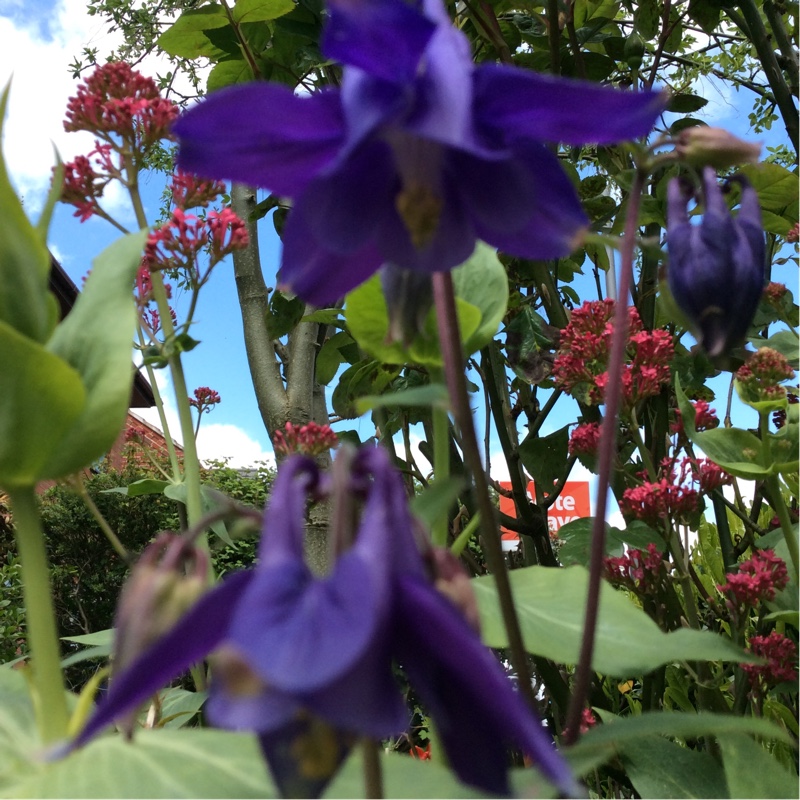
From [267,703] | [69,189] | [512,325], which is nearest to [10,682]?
[267,703]

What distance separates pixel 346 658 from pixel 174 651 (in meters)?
0.06

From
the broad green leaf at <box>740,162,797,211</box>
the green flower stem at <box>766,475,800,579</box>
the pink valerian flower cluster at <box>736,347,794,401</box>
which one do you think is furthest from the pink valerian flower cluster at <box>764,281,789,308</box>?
the green flower stem at <box>766,475,800,579</box>

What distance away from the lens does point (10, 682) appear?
51 centimetres

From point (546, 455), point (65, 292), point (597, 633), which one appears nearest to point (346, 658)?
point (597, 633)

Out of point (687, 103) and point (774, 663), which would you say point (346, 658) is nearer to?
point (774, 663)

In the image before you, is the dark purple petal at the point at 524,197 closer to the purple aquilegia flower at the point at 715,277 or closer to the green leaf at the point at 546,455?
the purple aquilegia flower at the point at 715,277

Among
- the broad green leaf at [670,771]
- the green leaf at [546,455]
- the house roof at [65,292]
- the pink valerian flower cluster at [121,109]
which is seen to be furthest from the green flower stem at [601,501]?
the house roof at [65,292]

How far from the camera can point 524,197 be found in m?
0.35

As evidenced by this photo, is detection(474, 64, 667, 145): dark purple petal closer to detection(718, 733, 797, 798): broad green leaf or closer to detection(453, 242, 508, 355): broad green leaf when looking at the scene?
detection(453, 242, 508, 355): broad green leaf

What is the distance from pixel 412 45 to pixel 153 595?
0.24 m

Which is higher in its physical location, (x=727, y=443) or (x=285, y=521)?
(x=285, y=521)

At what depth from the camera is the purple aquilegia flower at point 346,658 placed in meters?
0.21

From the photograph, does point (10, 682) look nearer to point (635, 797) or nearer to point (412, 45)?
point (412, 45)

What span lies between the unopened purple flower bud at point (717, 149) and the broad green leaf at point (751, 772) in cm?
38
